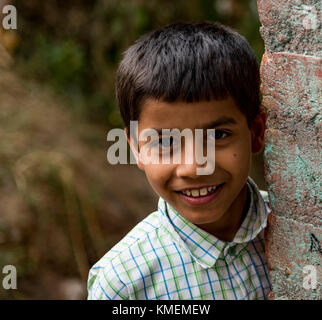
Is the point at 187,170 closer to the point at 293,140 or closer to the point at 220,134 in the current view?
the point at 220,134

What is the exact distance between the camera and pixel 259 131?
A: 1.60 m

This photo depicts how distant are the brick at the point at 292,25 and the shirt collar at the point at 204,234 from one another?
519 millimetres

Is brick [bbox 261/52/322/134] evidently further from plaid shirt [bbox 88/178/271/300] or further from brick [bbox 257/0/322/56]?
plaid shirt [bbox 88/178/271/300]

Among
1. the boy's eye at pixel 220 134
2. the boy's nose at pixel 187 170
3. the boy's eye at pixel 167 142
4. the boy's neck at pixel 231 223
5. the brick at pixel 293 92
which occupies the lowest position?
the boy's neck at pixel 231 223

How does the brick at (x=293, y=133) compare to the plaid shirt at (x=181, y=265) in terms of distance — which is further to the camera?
the plaid shirt at (x=181, y=265)

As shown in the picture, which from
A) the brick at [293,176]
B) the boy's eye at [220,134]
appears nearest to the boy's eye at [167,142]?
the boy's eye at [220,134]

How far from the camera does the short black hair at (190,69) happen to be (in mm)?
1417

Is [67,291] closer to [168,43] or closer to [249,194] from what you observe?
[249,194]

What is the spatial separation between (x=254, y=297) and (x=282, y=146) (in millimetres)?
500

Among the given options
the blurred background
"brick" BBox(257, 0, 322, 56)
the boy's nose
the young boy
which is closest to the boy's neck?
the young boy

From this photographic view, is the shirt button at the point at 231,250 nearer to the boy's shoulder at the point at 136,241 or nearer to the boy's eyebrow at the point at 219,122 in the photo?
the boy's shoulder at the point at 136,241

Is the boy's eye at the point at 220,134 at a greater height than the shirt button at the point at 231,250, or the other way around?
the boy's eye at the point at 220,134

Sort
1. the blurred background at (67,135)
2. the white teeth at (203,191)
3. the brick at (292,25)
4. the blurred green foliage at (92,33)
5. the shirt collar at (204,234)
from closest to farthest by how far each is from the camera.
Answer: the brick at (292,25)
the white teeth at (203,191)
the shirt collar at (204,234)
the blurred background at (67,135)
the blurred green foliage at (92,33)

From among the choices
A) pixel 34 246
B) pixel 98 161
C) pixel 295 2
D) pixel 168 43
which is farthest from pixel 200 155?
pixel 98 161
